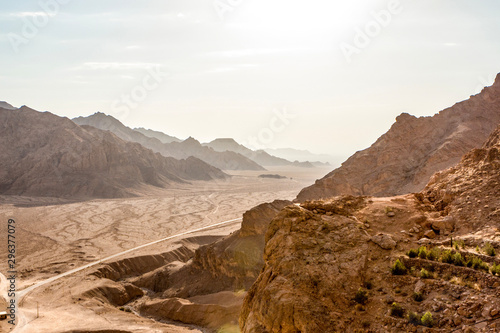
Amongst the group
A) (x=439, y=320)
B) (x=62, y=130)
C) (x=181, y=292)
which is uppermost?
(x=62, y=130)

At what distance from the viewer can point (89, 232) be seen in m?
60.3

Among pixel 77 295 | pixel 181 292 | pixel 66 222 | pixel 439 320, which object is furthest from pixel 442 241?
pixel 66 222

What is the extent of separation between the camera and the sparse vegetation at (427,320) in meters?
8.38

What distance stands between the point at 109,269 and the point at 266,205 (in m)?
17.6

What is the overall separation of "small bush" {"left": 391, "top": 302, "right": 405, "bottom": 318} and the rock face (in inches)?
983

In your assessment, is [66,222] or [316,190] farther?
[66,222]

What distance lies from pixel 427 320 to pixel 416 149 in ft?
108

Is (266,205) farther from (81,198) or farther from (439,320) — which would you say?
(81,198)

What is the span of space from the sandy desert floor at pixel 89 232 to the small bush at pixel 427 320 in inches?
741

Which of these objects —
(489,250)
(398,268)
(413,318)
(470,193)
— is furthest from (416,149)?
(413,318)

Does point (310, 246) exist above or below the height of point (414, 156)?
below

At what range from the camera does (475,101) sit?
3872 centimetres

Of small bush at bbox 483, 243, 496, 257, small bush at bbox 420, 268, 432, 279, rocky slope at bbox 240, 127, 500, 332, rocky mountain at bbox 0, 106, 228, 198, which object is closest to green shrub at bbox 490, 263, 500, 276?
rocky slope at bbox 240, 127, 500, 332

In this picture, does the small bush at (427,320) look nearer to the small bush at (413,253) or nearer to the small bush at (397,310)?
the small bush at (397,310)
